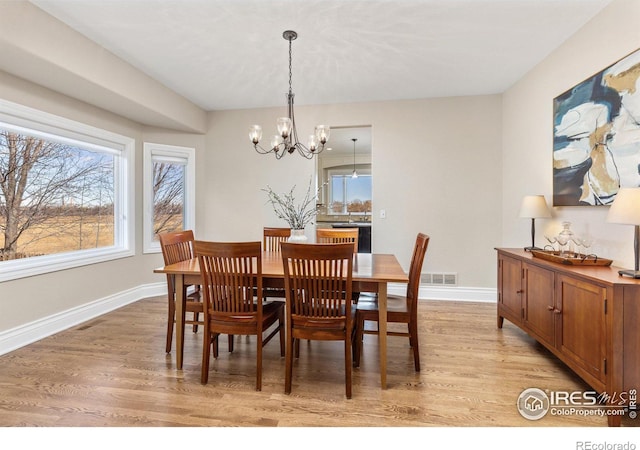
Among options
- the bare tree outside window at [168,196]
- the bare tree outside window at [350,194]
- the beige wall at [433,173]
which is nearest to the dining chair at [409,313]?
the beige wall at [433,173]

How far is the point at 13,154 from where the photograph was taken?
9.30 feet

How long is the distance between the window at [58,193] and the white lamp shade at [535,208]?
4512 mm

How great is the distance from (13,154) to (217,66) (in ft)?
6.53

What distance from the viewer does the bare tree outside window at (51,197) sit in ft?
9.30

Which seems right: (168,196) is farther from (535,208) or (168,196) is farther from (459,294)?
(535,208)

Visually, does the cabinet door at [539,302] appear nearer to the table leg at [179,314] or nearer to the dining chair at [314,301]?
the dining chair at [314,301]

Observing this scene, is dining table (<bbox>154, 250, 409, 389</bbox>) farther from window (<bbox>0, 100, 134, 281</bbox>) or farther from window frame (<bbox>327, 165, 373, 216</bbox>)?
window frame (<bbox>327, 165, 373, 216</bbox>)

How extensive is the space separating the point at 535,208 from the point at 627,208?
1.18m

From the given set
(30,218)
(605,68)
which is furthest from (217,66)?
(605,68)

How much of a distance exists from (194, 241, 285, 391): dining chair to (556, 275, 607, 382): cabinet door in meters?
1.96

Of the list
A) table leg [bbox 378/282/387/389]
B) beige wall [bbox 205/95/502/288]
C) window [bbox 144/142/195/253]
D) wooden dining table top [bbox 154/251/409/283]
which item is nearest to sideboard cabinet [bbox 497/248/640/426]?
wooden dining table top [bbox 154/251/409/283]

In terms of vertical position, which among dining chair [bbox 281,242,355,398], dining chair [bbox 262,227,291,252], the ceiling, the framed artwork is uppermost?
the ceiling

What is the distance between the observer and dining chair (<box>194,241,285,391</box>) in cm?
203

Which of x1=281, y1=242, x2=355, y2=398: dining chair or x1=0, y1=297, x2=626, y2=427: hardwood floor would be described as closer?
x1=0, y1=297, x2=626, y2=427: hardwood floor
